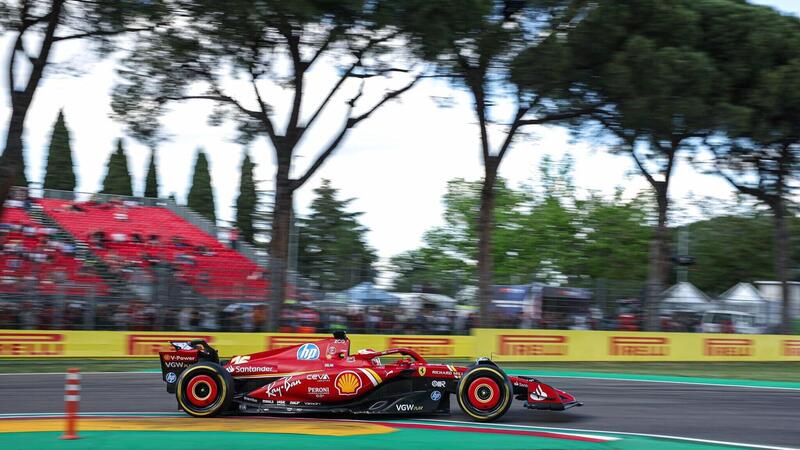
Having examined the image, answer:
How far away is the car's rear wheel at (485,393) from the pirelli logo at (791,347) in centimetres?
1922

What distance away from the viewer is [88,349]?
19.2m

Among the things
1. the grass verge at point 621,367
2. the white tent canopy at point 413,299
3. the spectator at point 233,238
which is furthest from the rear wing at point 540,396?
the spectator at point 233,238

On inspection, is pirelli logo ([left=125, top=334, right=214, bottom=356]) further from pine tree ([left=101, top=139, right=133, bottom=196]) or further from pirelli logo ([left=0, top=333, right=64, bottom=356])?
pine tree ([left=101, top=139, right=133, bottom=196])

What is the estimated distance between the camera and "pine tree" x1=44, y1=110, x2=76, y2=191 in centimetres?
4828

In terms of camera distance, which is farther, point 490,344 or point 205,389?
point 490,344

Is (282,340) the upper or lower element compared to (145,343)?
upper

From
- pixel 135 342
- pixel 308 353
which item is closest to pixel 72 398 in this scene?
pixel 308 353

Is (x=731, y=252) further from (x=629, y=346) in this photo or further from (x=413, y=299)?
(x=413, y=299)

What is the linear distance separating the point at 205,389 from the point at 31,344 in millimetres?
9945

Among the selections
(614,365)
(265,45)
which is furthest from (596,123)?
(265,45)

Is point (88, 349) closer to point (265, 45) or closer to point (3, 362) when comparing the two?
point (3, 362)

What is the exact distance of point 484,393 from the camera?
10.1 meters

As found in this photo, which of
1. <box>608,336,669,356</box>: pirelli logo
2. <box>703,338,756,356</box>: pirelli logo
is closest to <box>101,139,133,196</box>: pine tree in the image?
A: <box>608,336,669,356</box>: pirelli logo

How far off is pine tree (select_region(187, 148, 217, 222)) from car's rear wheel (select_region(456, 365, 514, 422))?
153 feet
